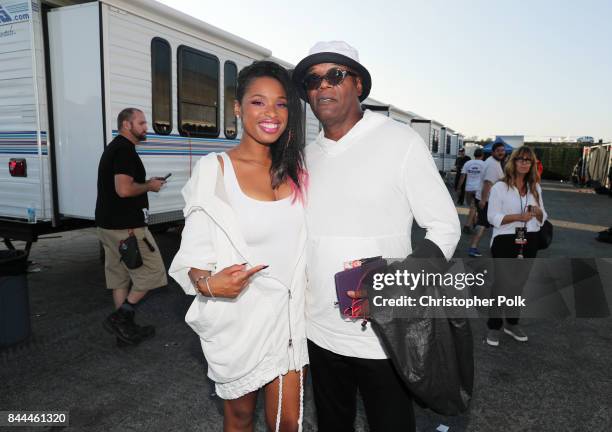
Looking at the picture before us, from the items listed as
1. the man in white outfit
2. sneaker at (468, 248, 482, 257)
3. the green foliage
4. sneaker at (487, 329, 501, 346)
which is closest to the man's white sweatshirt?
the man in white outfit

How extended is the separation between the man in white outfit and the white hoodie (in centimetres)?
21

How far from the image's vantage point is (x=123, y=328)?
430 centimetres

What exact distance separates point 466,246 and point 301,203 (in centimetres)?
784

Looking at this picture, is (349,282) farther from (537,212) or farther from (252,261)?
(537,212)

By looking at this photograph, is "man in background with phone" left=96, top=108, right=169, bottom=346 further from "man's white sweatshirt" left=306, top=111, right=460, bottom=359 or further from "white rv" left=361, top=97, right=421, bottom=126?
"white rv" left=361, top=97, right=421, bottom=126

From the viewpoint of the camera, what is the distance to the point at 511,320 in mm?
4809

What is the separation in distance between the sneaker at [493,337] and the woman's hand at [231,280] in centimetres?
350

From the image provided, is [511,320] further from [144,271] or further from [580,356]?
[144,271]

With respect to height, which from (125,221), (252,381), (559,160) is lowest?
(252,381)

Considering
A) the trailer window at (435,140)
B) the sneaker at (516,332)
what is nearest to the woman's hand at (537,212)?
the sneaker at (516,332)

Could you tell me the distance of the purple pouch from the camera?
1808mm

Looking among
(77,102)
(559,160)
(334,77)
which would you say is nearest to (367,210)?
(334,77)

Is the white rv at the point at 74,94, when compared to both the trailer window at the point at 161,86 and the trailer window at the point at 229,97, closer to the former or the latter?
the trailer window at the point at 161,86

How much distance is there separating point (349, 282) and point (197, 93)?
5.59 m
